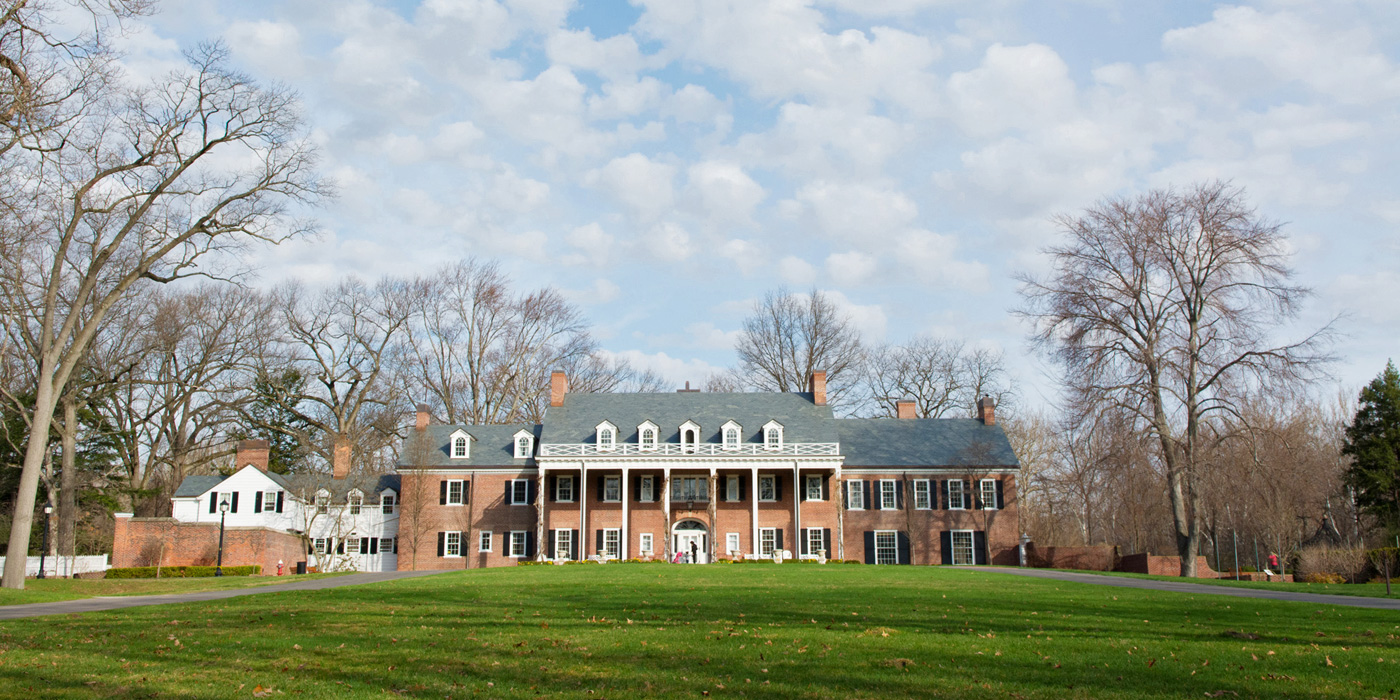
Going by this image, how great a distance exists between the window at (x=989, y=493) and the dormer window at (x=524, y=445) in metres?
22.1

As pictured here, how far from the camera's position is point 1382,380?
38031 mm

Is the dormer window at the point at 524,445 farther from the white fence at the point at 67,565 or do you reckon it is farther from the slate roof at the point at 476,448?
the white fence at the point at 67,565

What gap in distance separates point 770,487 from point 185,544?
2655 cm

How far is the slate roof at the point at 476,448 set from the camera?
46094 millimetres

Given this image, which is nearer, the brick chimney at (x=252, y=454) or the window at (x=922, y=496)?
the window at (x=922, y=496)

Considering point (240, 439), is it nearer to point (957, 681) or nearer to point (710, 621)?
point (710, 621)

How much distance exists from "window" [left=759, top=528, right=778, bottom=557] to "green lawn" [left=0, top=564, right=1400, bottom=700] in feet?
99.7

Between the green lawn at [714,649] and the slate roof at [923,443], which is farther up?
the slate roof at [923,443]

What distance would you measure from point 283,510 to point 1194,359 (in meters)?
41.1

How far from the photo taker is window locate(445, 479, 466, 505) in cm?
4703

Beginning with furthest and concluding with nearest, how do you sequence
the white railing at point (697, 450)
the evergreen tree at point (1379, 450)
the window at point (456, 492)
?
1. the window at point (456, 492)
2. the white railing at point (697, 450)
3. the evergreen tree at point (1379, 450)

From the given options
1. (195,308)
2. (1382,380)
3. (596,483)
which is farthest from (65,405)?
(1382,380)

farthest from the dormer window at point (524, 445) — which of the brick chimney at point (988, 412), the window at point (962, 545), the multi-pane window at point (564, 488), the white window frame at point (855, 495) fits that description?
the brick chimney at point (988, 412)

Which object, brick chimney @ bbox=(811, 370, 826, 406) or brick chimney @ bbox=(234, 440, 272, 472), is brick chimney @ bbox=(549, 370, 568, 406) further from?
brick chimney @ bbox=(234, 440, 272, 472)
